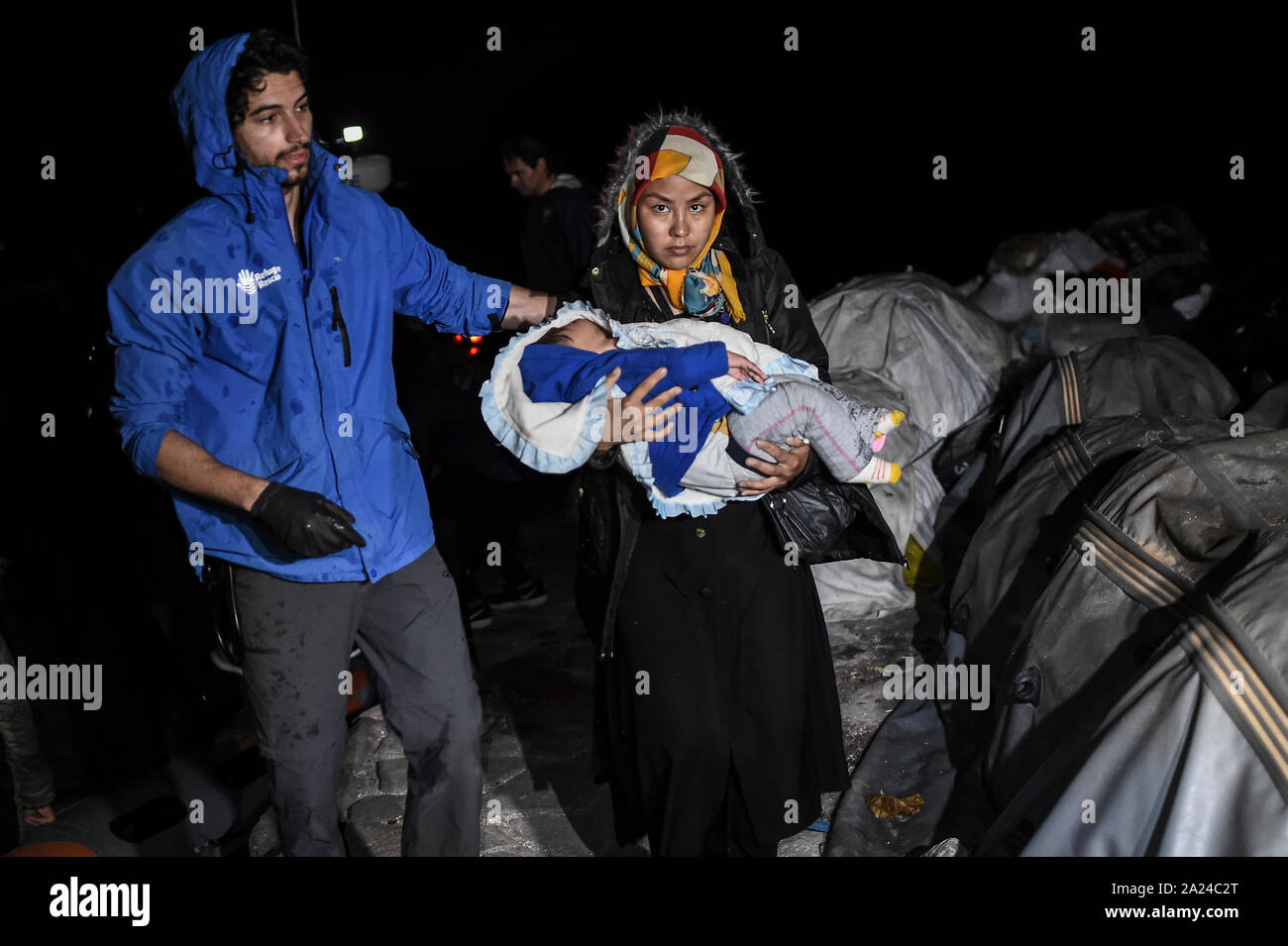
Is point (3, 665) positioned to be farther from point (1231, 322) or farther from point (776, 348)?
point (1231, 322)

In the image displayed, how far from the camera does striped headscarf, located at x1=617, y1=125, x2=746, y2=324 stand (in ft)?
7.96

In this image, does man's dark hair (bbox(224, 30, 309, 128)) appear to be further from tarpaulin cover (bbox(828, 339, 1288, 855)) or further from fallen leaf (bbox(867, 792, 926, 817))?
fallen leaf (bbox(867, 792, 926, 817))

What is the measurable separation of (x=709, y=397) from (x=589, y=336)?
0.29 m

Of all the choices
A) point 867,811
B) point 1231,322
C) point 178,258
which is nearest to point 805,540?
point 867,811

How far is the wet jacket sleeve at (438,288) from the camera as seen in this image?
246 cm

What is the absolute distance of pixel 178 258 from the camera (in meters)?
2.06

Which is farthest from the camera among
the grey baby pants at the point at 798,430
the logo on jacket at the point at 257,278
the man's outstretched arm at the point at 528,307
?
the man's outstretched arm at the point at 528,307

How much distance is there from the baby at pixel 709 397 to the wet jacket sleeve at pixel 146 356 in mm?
651

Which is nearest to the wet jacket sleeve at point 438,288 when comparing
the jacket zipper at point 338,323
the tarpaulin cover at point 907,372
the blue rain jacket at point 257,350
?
the blue rain jacket at point 257,350

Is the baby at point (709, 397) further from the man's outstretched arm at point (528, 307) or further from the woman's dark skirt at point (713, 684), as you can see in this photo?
the man's outstretched arm at point (528, 307)

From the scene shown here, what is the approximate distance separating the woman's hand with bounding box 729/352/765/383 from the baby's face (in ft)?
0.83

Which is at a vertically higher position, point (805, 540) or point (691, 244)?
point (691, 244)

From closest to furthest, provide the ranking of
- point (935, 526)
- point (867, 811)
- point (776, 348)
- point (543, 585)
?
point (776, 348)
point (867, 811)
point (935, 526)
point (543, 585)

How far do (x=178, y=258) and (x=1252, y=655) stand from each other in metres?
2.10
